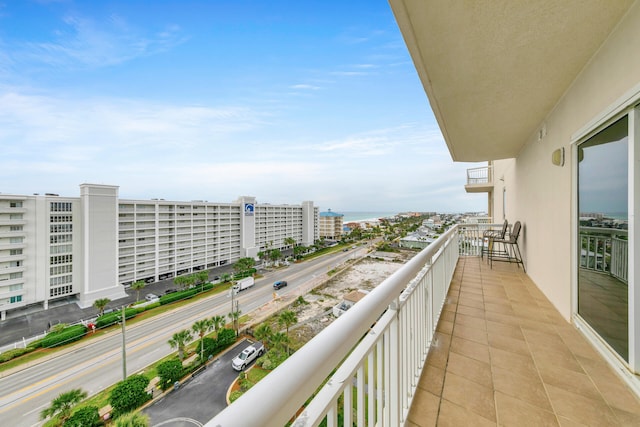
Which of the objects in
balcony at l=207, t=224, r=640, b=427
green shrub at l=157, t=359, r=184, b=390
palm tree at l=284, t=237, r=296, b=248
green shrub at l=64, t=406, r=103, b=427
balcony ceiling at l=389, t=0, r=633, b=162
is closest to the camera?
balcony at l=207, t=224, r=640, b=427

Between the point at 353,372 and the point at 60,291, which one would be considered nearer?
the point at 353,372

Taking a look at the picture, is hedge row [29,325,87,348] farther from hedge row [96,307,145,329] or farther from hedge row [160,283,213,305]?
hedge row [160,283,213,305]

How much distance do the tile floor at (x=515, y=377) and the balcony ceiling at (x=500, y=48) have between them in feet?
8.44

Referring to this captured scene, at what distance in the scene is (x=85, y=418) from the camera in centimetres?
969

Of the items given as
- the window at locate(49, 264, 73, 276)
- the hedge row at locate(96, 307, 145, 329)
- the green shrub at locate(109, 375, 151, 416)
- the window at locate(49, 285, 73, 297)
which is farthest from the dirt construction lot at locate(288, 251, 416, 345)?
the window at locate(49, 264, 73, 276)

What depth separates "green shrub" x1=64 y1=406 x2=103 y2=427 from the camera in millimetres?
9420

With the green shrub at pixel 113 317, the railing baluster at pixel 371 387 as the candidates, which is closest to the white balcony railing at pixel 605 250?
the railing baluster at pixel 371 387

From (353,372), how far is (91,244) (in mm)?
28229

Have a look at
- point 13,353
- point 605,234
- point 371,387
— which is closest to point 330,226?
point 13,353

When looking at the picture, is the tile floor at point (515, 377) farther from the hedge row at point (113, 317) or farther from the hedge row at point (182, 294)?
the hedge row at point (182, 294)

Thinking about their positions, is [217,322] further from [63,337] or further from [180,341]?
[63,337]

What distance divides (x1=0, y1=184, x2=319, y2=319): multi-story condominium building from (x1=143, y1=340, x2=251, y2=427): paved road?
583 inches

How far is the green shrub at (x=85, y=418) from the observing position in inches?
371

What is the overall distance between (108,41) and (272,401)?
914 inches
